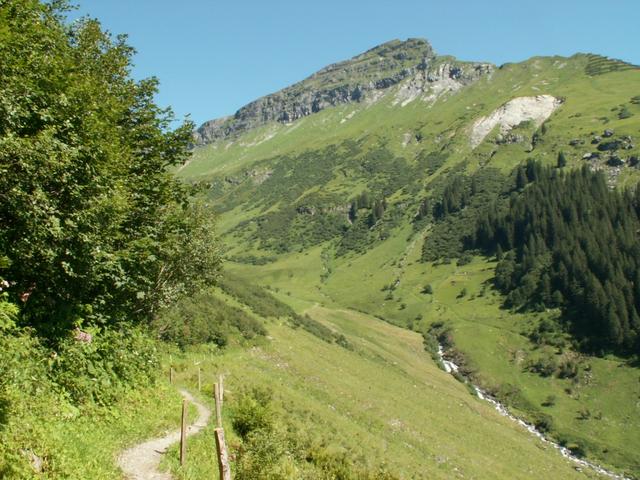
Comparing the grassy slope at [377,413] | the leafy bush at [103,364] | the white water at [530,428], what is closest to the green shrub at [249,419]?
the grassy slope at [377,413]

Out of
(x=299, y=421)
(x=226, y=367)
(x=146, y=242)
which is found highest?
(x=146, y=242)

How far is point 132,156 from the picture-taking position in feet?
76.8

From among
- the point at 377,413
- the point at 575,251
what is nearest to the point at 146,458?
the point at 377,413

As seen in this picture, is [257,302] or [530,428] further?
[530,428]

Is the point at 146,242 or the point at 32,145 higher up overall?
the point at 32,145

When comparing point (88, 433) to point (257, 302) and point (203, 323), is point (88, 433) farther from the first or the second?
point (257, 302)

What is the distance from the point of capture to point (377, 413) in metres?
48.4

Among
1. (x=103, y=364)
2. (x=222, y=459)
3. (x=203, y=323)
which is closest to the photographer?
(x=222, y=459)

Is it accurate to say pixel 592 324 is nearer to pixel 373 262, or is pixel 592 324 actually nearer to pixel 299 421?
pixel 373 262

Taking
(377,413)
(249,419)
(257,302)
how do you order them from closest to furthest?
(249,419) < (377,413) < (257,302)

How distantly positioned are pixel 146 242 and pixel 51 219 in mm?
6823

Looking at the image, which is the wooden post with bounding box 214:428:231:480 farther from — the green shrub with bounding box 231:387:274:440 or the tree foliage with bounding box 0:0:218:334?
the green shrub with bounding box 231:387:274:440

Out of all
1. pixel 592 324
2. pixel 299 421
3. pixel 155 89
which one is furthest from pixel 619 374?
pixel 155 89

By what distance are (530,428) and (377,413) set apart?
46748 millimetres
